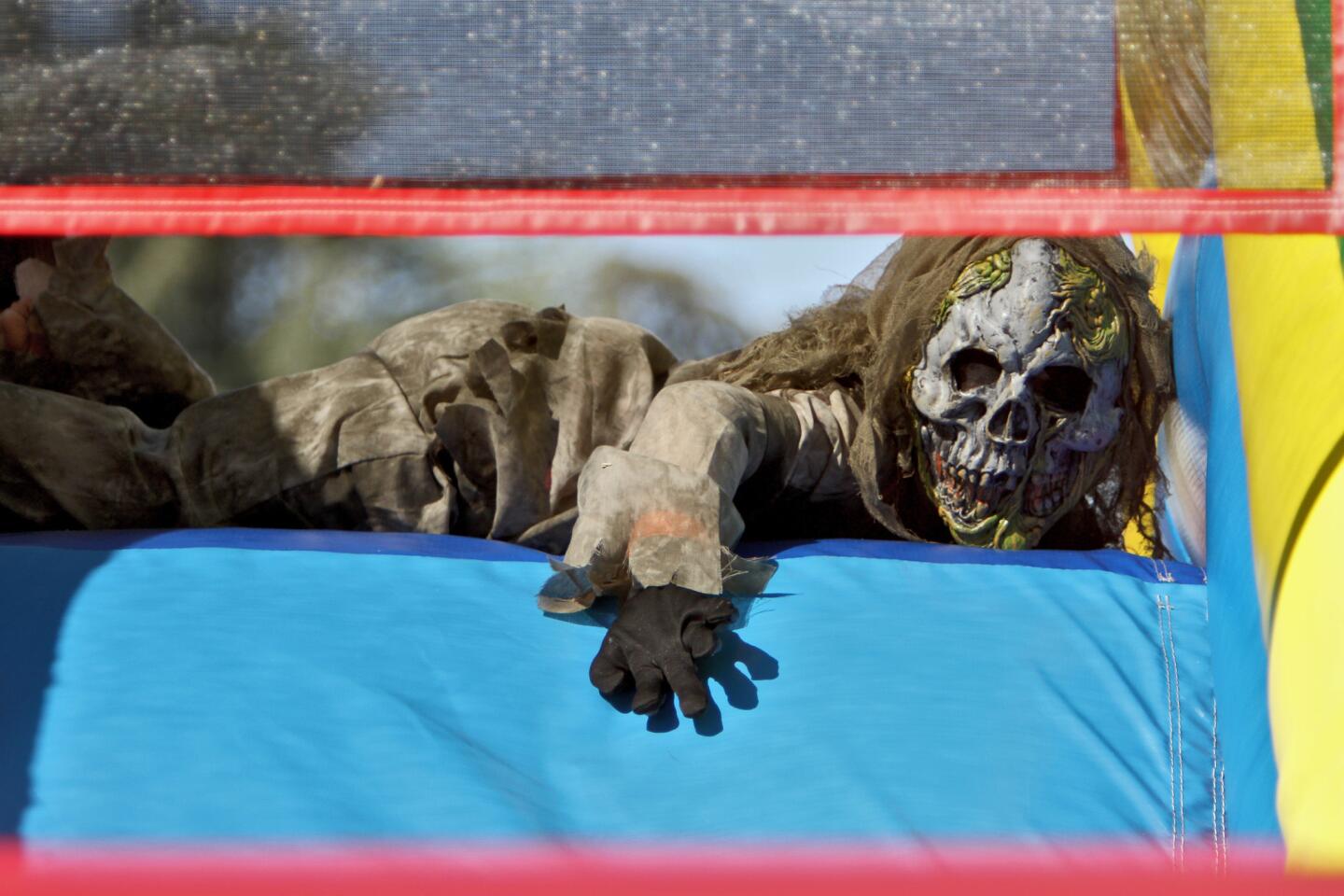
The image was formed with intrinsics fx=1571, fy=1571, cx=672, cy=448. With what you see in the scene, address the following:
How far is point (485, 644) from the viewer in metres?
1.62

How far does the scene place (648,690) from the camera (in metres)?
1.48

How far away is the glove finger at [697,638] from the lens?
4.93 ft

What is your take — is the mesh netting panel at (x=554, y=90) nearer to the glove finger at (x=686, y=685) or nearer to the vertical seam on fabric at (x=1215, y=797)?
the glove finger at (x=686, y=685)

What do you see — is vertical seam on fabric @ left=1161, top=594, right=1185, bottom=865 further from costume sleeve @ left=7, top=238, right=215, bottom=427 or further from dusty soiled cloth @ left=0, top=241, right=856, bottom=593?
costume sleeve @ left=7, top=238, right=215, bottom=427

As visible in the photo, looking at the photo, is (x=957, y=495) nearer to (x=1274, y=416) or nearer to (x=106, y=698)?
(x=1274, y=416)

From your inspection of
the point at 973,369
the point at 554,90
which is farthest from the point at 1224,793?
the point at 554,90

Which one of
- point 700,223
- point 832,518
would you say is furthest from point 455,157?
point 832,518

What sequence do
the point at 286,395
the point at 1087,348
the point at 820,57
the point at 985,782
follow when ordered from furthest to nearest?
the point at 286,395, the point at 1087,348, the point at 985,782, the point at 820,57

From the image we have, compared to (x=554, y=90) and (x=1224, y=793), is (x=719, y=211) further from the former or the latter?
(x=1224, y=793)

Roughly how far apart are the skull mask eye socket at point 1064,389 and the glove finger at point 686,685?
65 cm

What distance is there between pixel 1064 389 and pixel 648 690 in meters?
0.74

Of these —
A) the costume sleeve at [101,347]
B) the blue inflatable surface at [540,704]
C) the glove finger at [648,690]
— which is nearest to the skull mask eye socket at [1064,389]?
the blue inflatable surface at [540,704]

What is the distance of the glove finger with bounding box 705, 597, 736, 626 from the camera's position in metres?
1.53

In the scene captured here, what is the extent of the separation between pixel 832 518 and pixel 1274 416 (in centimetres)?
66
